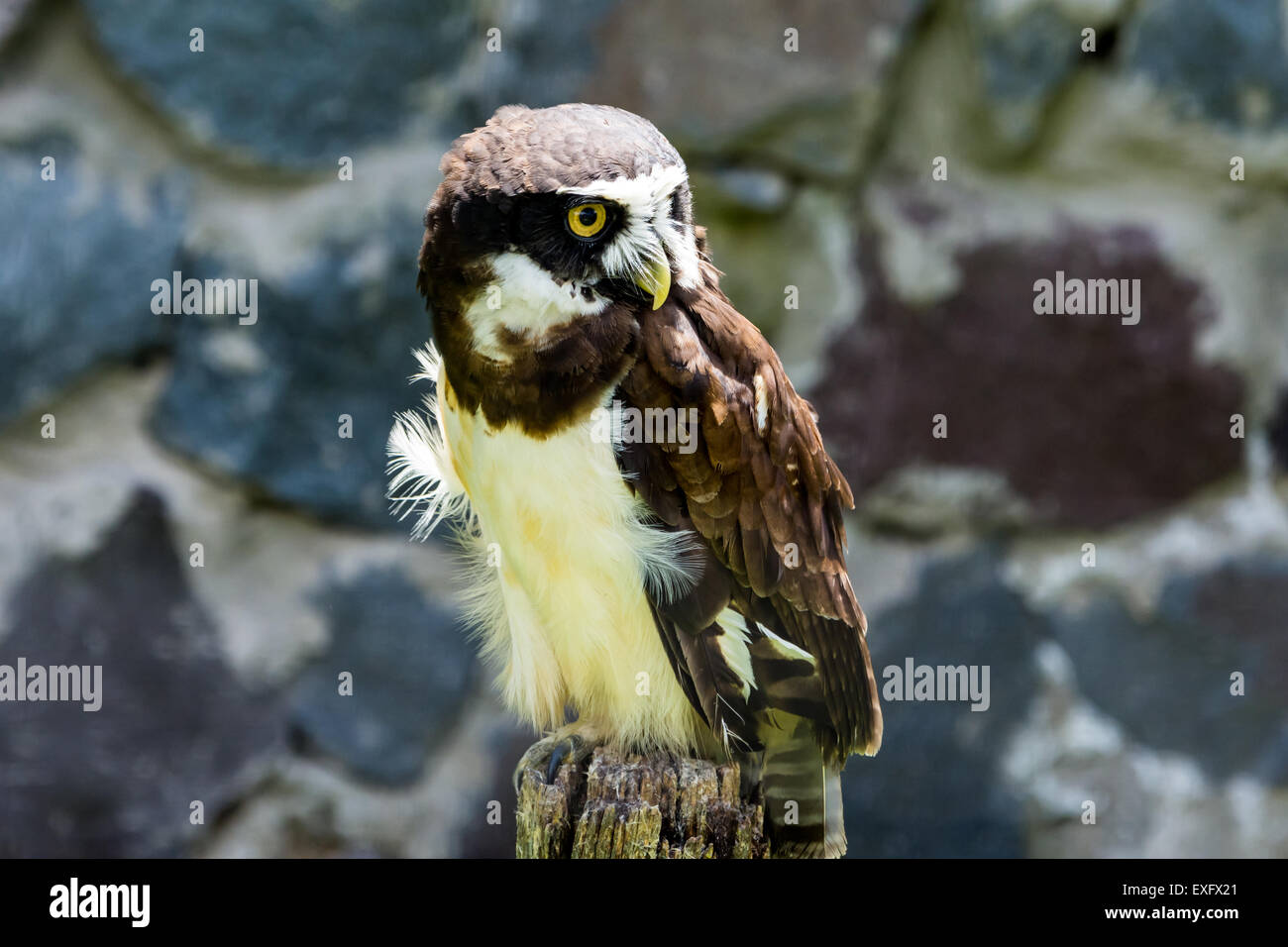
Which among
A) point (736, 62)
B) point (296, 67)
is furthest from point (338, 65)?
point (736, 62)

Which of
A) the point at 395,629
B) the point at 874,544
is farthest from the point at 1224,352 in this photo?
the point at 395,629

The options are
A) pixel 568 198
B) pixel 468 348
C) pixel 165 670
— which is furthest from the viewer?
pixel 165 670

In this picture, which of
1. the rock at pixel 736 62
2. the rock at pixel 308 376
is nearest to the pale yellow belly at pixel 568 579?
the rock at pixel 308 376

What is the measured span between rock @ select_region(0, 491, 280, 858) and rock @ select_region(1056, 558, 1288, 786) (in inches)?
63.7

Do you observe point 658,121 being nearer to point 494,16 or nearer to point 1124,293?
point 494,16

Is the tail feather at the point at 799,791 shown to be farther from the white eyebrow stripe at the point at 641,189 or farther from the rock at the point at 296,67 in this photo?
the rock at the point at 296,67

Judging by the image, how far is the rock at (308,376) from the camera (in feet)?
7.78

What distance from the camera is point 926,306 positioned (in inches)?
93.8

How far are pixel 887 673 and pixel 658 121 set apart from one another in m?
1.13

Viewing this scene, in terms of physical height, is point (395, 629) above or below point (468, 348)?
below

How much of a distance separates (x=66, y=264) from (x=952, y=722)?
186 cm

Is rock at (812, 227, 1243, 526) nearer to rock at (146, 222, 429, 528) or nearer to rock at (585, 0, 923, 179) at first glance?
rock at (585, 0, 923, 179)

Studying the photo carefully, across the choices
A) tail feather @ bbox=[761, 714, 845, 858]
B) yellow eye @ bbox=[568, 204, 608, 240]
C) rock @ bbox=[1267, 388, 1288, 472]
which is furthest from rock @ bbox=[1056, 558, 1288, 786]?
yellow eye @ bbox=[568, 204, 608, 240]

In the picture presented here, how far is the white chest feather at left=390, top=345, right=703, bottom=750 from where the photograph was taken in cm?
181
